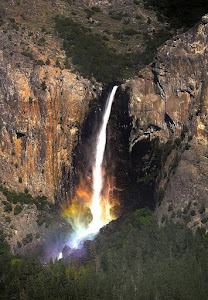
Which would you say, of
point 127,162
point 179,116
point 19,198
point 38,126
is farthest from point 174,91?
point 19,198

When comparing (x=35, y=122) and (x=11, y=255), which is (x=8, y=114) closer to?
(x=35, y=122)

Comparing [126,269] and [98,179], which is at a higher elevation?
[98,179]

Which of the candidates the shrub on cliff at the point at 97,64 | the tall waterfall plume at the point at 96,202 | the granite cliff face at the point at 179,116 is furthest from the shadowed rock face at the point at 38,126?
the granite cliff face at the point at 179,116

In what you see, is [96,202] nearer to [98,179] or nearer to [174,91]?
[98,179]

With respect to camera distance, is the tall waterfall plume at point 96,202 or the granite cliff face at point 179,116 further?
the tall waterfall plume at point 96,202

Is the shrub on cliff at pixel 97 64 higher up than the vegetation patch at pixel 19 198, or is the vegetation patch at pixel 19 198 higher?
the shrub on cliff at pixel 97 64

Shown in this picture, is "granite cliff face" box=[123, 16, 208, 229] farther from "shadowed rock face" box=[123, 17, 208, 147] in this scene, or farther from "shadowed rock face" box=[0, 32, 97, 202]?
"shadowed rock face" box=[0, 32, 97, 202]

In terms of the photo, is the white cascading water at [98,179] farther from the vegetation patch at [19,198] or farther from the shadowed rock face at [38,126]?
the vegetation patch at [19,198]
